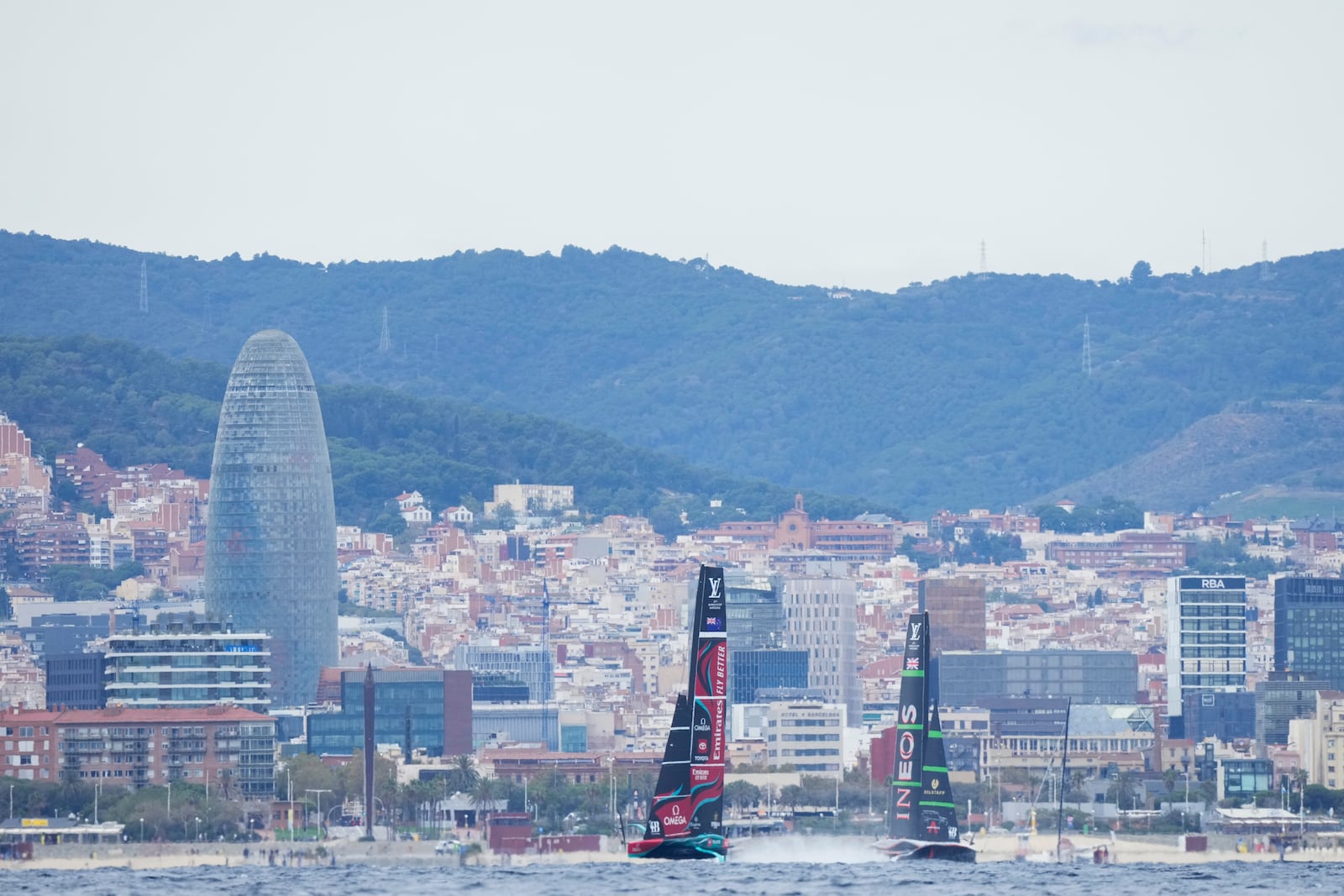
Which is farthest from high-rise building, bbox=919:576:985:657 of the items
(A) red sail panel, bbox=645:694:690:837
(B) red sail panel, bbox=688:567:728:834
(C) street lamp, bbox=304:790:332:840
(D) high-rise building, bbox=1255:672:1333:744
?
(A) red sail panel, bbox=645:694:690:837

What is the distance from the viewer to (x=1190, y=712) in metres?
154

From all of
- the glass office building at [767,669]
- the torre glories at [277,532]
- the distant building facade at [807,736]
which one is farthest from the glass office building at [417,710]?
the glass office building at [767,669]

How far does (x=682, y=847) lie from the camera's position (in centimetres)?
6706

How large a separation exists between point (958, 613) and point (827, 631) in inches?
270

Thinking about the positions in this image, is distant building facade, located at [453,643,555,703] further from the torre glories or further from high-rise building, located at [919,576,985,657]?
high-rise building, located at [919,576,985,657]

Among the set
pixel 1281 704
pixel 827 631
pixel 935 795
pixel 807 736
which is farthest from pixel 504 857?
pixel 827 631

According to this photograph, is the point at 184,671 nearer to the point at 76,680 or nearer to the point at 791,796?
the point at 76,680

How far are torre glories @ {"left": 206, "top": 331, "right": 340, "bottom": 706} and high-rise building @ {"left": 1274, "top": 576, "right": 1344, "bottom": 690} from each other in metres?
43.3

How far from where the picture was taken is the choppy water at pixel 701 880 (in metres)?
68.4

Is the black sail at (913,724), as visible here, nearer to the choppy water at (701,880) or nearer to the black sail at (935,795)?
the black sail at (935,795)

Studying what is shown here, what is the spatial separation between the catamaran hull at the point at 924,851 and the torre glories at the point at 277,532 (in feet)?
269

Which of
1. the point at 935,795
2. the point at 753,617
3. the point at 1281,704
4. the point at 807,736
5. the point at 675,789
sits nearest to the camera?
the point at 675,789

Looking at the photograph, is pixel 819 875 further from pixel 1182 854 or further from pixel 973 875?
pixel 1182 854

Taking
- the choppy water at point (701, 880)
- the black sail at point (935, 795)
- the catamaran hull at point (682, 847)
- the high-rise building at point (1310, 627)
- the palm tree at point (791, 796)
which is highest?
the high-rise building at point (1310, 627)
